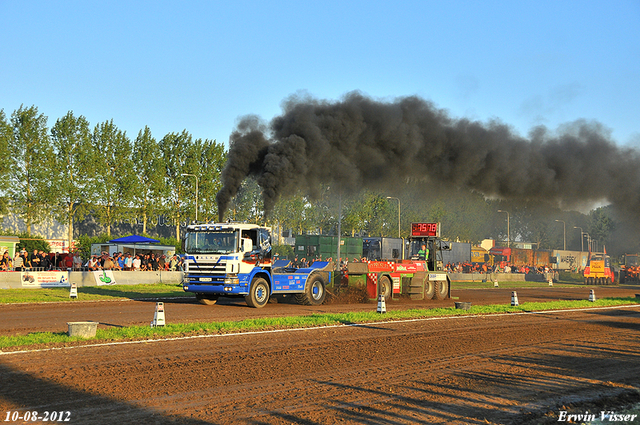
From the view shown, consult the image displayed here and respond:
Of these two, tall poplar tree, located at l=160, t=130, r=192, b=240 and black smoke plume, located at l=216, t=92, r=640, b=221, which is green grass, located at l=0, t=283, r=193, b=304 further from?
tall poplar tree, located at l=160, t=130, r=192, b=240

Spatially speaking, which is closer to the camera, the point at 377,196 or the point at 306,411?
the point at 306,411

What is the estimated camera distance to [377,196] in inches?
2872

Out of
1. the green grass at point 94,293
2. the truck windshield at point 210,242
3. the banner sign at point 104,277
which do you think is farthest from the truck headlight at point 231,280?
the banner sign at point 104,277

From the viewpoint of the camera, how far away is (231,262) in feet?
64.5

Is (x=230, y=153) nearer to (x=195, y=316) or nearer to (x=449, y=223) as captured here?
(x=195, y=316)

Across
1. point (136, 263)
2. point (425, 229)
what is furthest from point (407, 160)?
point (136, 263)

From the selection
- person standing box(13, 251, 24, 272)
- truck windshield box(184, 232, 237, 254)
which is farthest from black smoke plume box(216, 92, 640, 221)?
person standing box(13, 251, 24, 272)

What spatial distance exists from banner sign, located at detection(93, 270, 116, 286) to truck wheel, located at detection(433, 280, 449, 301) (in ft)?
58.1

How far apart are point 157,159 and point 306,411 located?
2319 inches

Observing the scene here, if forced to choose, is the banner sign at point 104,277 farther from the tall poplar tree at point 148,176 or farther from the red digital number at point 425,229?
the tall poplar tree at point 148,176

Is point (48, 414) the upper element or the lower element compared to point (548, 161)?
lower

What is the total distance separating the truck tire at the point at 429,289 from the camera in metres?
28.0

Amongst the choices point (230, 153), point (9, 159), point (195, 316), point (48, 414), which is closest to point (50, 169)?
point (9, 159)

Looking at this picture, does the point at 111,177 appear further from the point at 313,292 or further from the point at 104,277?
the point at 313,292
